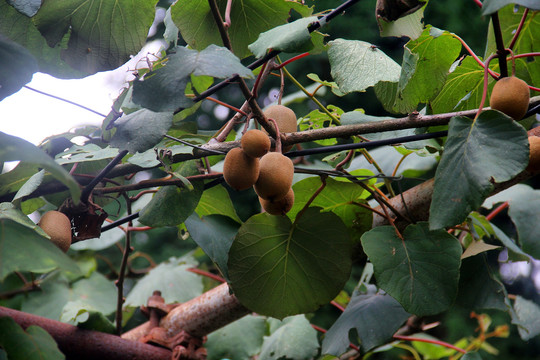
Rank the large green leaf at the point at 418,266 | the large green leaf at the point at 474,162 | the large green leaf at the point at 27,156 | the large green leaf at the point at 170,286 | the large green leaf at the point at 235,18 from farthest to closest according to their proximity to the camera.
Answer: the large green leaf at the point at 170,286 → the large green leaf at the point at 235,18 → the large green leaf at the point at 418,266 → the large green leaf at the point at 474,162 → the large green leaf at the point at 27,156

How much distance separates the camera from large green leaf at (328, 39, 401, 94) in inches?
22.9

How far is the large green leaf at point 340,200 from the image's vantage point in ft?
2.32

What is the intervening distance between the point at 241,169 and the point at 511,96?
30 cm

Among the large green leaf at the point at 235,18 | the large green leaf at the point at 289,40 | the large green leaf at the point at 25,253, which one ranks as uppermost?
the large green leaf at the point at 289,40

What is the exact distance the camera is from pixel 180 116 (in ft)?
2.55

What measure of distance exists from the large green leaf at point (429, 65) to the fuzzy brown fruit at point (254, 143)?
224 millimetres

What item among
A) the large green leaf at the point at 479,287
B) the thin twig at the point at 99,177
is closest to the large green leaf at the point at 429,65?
the large green leaf at the point at 479,287

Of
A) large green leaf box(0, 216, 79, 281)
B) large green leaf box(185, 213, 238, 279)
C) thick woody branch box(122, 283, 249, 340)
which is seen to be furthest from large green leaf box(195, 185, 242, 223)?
large green leaf box(0, 216, 79, 281)

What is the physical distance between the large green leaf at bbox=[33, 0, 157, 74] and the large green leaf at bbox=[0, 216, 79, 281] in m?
0.28

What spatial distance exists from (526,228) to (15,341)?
0.75 m

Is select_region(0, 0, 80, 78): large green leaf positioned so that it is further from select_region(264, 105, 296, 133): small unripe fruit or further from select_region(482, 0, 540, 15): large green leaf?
select_region(482, 0, 540, 15): large green leaf

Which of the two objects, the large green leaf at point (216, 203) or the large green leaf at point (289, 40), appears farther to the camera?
the large green leaf at point (216, 203)

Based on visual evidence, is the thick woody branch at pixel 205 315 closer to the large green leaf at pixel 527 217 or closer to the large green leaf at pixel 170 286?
the large green leaf at pixel 170 286

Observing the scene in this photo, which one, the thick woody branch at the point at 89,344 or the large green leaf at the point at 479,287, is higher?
the large green leaf at the point at 479,287
